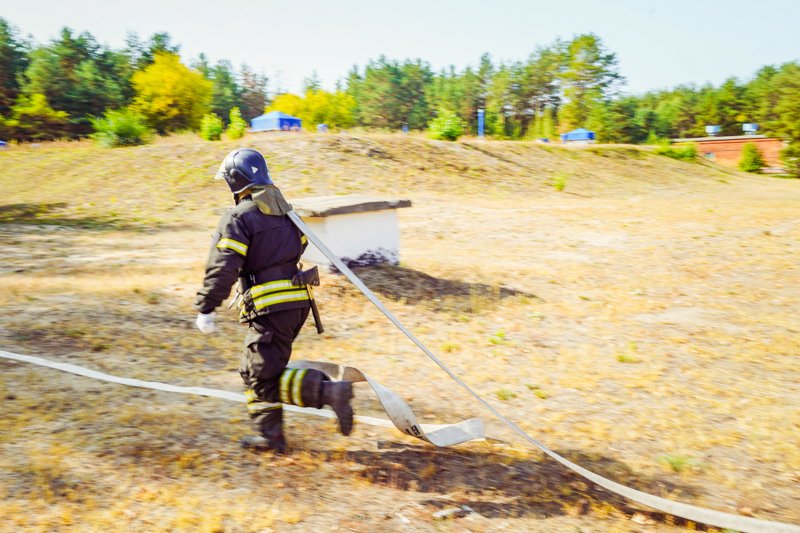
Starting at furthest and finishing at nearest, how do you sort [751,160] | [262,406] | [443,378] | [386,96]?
[386,96]
[751,160]
[443,378]
[262,406]

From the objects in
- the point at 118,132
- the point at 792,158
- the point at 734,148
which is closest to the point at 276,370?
the point at 118,132

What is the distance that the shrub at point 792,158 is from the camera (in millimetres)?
40344

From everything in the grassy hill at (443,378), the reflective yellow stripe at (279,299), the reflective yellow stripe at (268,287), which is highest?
the reflective yellow stripe at (268,287)

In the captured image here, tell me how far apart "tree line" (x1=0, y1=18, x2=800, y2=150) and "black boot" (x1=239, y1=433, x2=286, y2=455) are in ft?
79.4

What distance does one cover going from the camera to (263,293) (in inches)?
148

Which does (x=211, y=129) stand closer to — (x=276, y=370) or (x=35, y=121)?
(x=276, y=370)

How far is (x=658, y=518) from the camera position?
368 cm

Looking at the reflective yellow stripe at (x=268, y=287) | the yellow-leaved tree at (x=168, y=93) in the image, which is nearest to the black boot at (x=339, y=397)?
the reflective yellow stripe at (x=268, y=287)

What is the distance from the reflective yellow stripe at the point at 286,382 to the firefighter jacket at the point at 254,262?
1.27ft

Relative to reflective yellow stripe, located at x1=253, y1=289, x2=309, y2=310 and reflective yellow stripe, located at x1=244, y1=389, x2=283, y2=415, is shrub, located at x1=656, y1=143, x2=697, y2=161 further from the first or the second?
reflective yellow stripe, located at x1=244, y1=389, x2=283, y2=415

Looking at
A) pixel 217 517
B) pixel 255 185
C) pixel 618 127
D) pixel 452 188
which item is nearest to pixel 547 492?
pixel 217 517

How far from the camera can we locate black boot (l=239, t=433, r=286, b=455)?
13.1 ft

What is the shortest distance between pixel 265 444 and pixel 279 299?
0.95 metres

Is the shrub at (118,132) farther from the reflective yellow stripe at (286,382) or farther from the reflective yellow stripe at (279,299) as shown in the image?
the reflective yellow stripe at (286,382)
